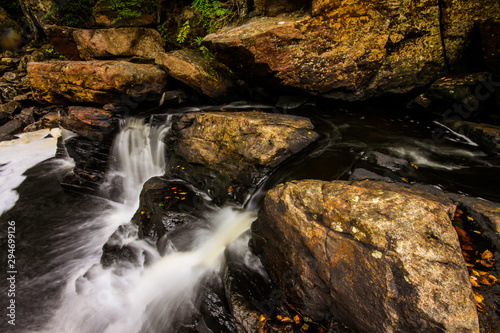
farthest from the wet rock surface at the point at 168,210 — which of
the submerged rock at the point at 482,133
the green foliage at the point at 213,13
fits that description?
the submerged rock at the point at 482,133

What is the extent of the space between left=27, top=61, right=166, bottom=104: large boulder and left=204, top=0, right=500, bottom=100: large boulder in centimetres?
277

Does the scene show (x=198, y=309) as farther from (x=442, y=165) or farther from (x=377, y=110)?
(x=377, y=110)

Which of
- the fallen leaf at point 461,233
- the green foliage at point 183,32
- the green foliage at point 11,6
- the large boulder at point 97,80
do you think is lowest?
the fallen leaf at point 461,233

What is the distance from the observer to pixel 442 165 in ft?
14.1

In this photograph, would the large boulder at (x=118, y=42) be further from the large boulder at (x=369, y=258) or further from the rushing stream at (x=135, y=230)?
the large boulder at (x=369, y=258)

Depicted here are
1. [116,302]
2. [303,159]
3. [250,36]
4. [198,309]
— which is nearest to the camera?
[198,309]

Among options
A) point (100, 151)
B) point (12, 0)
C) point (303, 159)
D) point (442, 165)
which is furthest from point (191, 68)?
point (12, 0)

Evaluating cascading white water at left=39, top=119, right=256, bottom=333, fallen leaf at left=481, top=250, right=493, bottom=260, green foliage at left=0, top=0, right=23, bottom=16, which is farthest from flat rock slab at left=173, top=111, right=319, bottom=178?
green foliage at left=0, top=0, right=23, bottom=16

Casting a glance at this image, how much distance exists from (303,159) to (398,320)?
3.22 meters

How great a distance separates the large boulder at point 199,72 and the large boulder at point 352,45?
3.40 feet

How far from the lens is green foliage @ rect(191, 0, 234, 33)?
720cm

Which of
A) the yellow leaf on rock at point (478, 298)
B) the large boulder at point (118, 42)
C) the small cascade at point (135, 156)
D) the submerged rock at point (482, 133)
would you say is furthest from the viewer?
the large boulder at point (118, 42)

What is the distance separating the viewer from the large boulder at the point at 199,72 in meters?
7.02

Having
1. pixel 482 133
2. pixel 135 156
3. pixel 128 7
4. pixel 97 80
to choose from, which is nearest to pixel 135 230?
pixel 135 156
